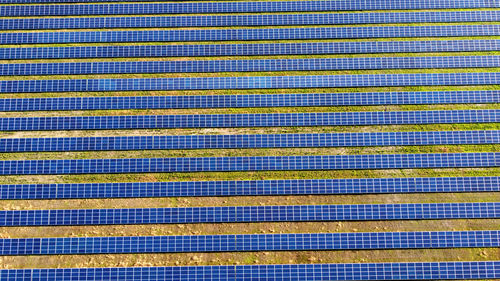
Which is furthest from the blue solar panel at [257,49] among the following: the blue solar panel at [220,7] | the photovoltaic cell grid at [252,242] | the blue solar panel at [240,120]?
the photovoltaic cell grid at [252,242]

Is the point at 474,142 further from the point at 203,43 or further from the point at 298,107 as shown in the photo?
the point at 203,43

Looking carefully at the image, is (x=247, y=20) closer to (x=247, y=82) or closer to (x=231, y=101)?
(x=247, y=82)

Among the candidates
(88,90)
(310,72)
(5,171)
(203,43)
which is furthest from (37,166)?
(310,72)

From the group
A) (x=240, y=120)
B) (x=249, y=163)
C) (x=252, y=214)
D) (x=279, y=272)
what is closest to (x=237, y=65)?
(x=240, y=120)

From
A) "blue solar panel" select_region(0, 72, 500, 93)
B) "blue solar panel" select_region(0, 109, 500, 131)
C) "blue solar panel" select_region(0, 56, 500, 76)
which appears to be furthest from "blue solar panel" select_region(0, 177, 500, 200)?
"blue solar panel" select_region(0, 56, 500, 76)

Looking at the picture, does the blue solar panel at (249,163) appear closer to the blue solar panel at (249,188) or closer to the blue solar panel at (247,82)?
the blue solar panel at (249,188)

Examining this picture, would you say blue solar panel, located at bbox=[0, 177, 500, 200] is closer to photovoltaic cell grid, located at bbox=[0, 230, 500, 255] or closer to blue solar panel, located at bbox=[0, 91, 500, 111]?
photovoltaic cell grid, located at bbox=[0, 230, 500, 255]
